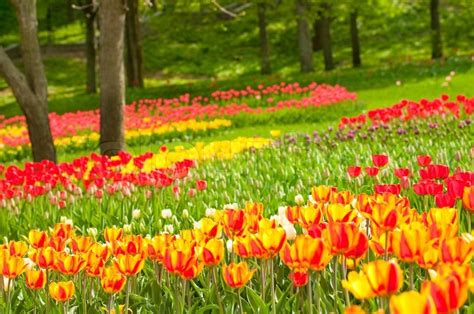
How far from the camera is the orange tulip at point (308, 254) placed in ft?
7.47

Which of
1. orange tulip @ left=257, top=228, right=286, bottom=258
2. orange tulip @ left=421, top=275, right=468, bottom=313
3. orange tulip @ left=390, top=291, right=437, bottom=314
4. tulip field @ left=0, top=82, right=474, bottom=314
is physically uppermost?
orange tulip @ left=390, top=291, right=437, bottom=314

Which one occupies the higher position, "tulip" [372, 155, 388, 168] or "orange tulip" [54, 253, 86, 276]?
"orange tulip" [54, 253, 86, 276]

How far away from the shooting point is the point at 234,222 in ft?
9.73

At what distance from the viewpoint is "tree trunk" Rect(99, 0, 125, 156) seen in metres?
10.1

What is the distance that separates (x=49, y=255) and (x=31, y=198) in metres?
3.55

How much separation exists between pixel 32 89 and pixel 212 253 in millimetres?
8863

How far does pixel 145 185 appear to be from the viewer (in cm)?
627

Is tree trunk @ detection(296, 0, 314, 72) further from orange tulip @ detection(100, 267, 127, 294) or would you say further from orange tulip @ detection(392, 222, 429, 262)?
orange tulip @ detection(392, 222, 429, 262)

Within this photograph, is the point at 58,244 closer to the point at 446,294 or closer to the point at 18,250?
the point at 18,250

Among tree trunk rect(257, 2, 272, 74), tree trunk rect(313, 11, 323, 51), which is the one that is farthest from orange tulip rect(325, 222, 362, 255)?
tree trunk rect(313, 11, 323, 51)

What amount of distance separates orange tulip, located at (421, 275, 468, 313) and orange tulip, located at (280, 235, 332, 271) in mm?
676

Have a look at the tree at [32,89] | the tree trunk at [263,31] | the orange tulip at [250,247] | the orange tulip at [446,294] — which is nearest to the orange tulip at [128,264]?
the orange tulip at [250,247]

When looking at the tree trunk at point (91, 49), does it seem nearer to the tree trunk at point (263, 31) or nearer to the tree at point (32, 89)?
the tree trunk at point (263, 31)

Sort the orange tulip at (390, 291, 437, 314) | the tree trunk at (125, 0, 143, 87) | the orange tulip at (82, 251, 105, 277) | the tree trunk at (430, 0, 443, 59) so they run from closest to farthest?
the orange tulip at (390, 291, 437, 314)
the orange tulip at (82, 251, 105, 277)
the tree trunk at (125, 0, 143, 87)
the tree trunk at (430, 0, 443, 59)
